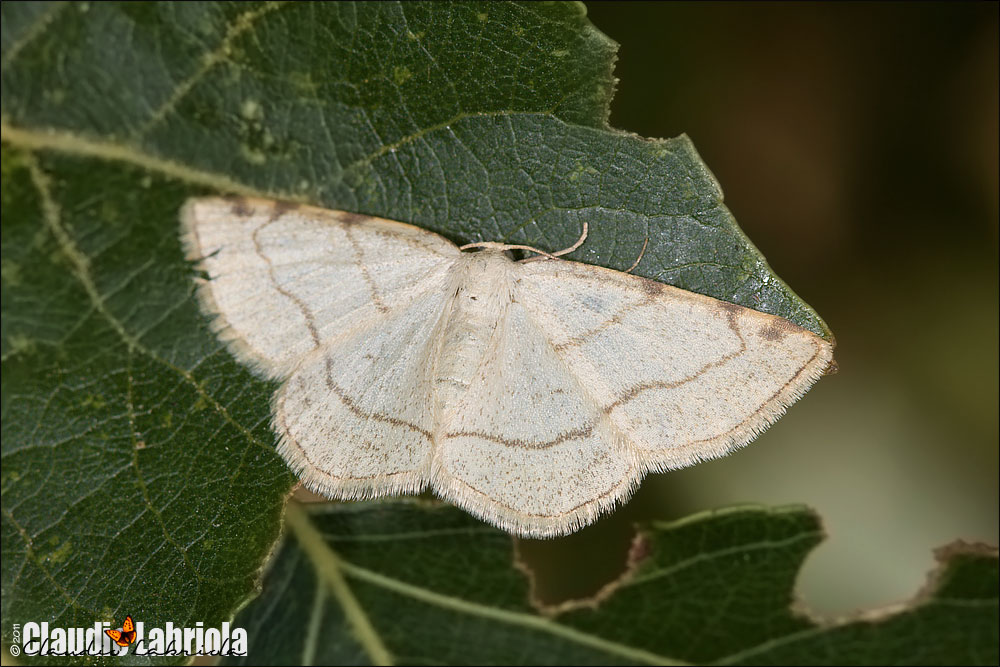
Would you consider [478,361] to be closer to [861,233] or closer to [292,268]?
[292,268]

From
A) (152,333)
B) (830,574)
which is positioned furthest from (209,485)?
(830,574)

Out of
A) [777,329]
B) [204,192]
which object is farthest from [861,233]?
[204,192]

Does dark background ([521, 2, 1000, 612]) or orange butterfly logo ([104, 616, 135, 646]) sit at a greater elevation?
dark background ([521, 2, 1000, 612])

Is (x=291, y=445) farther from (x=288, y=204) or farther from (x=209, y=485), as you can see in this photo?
(x=288, y=204)

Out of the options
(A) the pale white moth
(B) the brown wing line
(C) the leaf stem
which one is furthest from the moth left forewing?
(C) the leaf stem

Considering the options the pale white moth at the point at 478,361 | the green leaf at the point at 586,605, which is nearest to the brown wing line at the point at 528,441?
the pale white moth at the point at 478,361

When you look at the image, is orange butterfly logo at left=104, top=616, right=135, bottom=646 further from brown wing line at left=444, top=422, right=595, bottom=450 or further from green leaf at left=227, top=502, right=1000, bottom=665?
brown wing line at left=444, top=422, right=595, bottom=450
